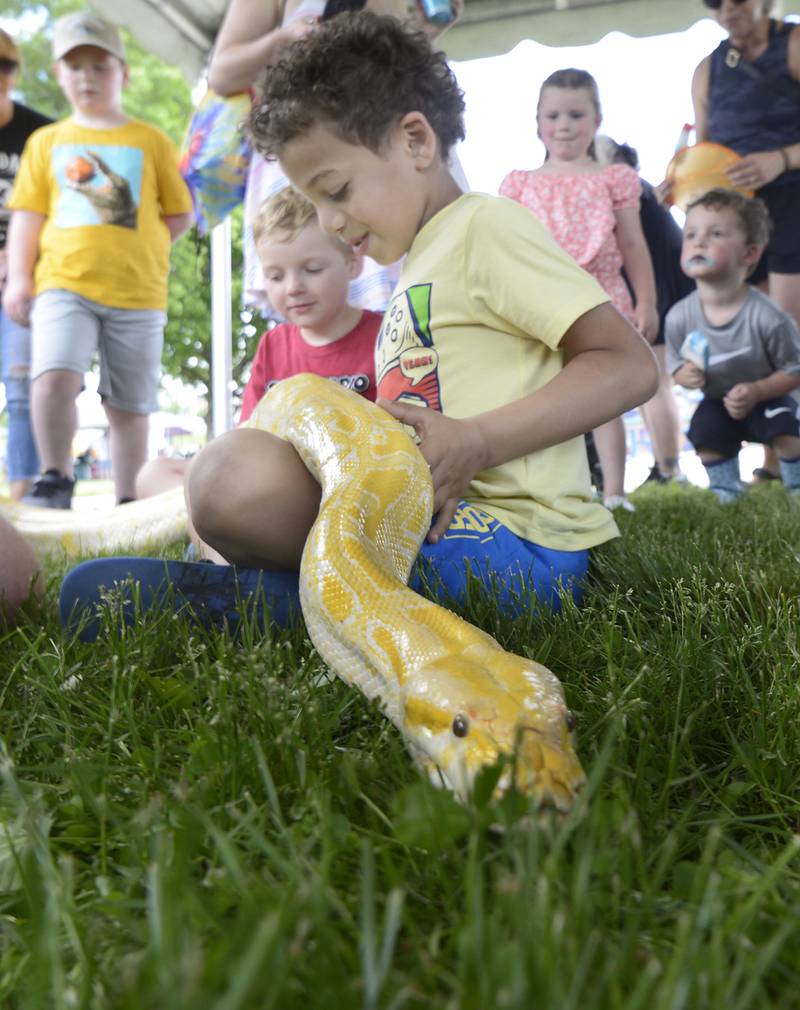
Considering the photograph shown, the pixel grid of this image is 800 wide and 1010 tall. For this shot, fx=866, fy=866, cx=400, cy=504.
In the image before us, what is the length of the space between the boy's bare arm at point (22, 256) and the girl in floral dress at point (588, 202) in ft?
10.5

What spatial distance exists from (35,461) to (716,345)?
5.21 metres

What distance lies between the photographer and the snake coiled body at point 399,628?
1159 mm

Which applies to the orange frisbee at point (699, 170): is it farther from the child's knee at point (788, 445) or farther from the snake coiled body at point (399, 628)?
the snake coiled body at point (399, 628)

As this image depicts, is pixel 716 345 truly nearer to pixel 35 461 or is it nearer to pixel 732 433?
pixel 732 433

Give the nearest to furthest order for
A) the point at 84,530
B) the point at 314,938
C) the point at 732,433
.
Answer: the point at 314,938
the point at 84,530
the point at 732,433

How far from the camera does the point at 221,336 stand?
8258 millimetres

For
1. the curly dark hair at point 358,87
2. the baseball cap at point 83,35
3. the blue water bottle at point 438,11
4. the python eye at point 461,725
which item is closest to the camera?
the python eye at point 461,725

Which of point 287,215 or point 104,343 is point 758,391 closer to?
point 287,215

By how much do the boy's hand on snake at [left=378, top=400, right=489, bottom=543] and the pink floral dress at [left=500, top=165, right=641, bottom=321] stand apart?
13.2 ft

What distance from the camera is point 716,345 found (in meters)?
6.79

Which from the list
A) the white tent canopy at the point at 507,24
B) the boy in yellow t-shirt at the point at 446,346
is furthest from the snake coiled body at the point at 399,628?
the white tent canopy at the point at 507,24

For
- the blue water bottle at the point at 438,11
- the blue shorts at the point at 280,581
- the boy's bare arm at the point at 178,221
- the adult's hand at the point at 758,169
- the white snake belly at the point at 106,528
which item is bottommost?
the white snake belly at the point at 106,528

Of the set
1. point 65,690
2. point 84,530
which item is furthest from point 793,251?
point 65,690

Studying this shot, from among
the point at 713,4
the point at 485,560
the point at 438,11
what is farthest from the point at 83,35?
the point at 485,560
